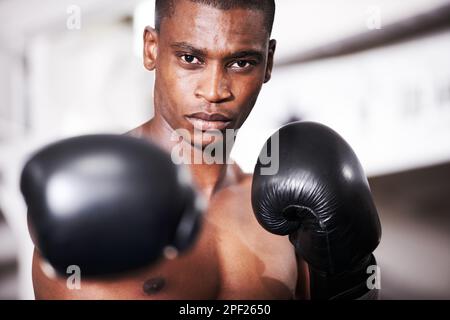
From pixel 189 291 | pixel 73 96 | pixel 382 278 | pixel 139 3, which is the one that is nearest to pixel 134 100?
pixel 73 96

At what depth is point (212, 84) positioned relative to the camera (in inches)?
55.9

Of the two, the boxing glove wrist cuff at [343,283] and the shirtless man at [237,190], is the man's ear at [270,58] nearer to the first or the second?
the shirtless man at [237,190]

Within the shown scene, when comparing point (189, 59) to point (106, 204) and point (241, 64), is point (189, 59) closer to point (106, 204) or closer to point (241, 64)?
point (241, 64)

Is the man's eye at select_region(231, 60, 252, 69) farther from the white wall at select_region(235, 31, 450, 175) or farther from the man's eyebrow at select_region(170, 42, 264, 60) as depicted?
the white wall at select_region(235, 31, 450, 175)

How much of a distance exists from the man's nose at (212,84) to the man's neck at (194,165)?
5.6 inches

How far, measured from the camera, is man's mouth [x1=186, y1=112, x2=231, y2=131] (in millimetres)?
1446

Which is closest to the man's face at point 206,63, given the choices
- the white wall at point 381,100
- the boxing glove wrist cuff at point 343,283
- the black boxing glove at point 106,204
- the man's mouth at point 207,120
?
the man's mouth at point 207,120

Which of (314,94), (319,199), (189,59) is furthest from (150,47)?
(319,199)

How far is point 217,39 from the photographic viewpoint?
1406 mm

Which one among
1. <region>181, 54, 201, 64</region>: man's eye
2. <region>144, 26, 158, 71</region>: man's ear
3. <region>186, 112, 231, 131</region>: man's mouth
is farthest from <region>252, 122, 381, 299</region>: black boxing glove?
<region>144, 26, 158, 71</region>: man's ear

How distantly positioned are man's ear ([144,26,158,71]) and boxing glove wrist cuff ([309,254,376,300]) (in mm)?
695

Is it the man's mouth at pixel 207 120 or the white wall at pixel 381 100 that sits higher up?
the white wall at pixel 381 100

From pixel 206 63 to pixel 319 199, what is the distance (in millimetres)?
474

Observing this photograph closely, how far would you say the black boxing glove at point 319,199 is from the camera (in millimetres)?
1216
